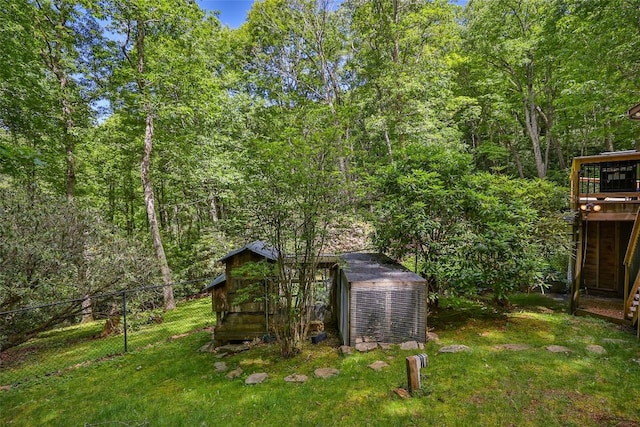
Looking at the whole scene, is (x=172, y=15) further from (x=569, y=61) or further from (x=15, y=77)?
(x=569, y=61)

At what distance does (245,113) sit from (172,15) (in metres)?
5.47

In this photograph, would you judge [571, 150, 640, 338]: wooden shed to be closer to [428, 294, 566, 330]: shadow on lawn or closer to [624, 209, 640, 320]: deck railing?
[624, 209, 640, 320]: deck railing

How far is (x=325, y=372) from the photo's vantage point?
4.57 m

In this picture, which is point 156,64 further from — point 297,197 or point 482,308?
point 482,308

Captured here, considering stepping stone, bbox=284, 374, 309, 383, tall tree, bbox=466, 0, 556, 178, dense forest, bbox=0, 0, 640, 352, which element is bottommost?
stepping stone, bbox=284, 374, 309, 383

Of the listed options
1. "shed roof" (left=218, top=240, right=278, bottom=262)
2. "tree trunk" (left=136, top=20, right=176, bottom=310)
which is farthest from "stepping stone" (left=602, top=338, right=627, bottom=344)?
"tree trunk" (left=136, top=20, right=176, bottom=310)

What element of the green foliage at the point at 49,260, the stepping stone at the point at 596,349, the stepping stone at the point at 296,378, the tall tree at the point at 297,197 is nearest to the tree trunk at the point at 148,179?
the green foliage at the point at 49,260

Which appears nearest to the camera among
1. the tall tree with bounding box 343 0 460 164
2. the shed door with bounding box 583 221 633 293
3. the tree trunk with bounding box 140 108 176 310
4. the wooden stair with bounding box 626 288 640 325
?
the wooden stair with bounding box 626 288 640 325

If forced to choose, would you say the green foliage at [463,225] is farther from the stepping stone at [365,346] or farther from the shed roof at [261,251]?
the shed roof at [261,251]

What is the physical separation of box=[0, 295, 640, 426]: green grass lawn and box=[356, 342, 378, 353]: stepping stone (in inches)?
4.7

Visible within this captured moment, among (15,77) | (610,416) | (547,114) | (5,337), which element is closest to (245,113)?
(15,77)

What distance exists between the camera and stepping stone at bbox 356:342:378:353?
16.8 ft

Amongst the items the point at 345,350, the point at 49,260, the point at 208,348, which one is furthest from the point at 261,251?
the point at 49,260

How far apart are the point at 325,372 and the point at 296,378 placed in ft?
1.45
